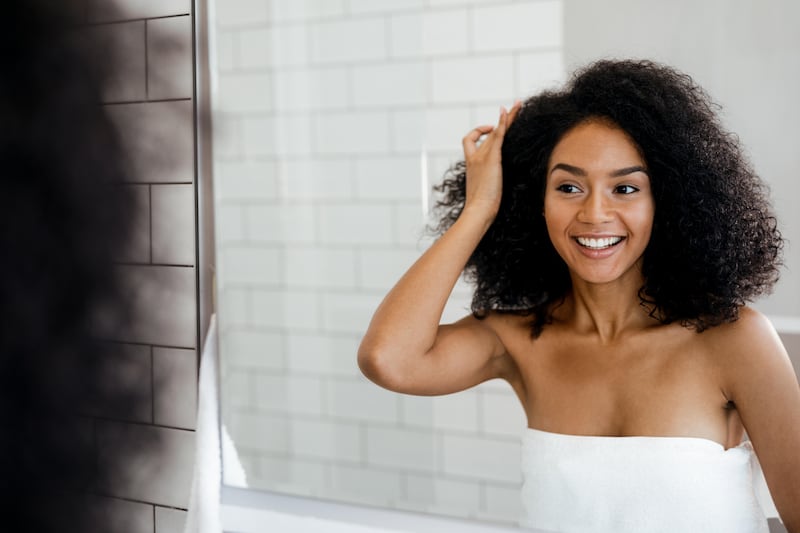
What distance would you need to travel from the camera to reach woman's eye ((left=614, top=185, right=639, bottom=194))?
83 cm

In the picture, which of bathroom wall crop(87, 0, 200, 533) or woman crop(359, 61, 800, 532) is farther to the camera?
bathroom wall crop(87, 0, 200, 533)

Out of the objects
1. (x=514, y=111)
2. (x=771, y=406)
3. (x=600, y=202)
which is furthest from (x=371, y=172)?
(x=771, y=406)

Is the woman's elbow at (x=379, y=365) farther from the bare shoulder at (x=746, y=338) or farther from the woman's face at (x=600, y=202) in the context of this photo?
the bare shoulder at (x=746, y=338)

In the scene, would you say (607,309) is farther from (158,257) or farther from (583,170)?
(158,257)

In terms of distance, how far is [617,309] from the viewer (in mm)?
895

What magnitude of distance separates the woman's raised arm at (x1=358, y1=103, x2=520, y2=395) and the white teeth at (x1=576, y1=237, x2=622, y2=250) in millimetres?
113

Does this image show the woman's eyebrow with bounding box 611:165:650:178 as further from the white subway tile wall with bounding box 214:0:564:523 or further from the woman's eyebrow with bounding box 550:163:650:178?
the white subway tile wall with bounding box 214:0:564:523

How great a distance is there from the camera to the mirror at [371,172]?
805 mm

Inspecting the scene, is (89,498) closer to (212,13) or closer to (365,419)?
(365,419)

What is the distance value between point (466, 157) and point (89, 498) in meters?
0.79

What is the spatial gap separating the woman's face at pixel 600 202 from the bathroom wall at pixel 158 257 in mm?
565

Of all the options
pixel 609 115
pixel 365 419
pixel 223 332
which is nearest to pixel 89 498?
pixel 223 332

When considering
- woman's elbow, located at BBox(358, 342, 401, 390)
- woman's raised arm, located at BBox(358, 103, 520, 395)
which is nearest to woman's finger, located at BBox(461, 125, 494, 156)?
woman's raised arm, located at BBox(358, 103, 520, 395)

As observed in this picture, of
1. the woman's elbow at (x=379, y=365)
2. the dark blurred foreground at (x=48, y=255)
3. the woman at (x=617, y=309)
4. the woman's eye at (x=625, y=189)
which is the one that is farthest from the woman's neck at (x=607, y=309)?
the dark blurred foreground at (x=48, y=255)
